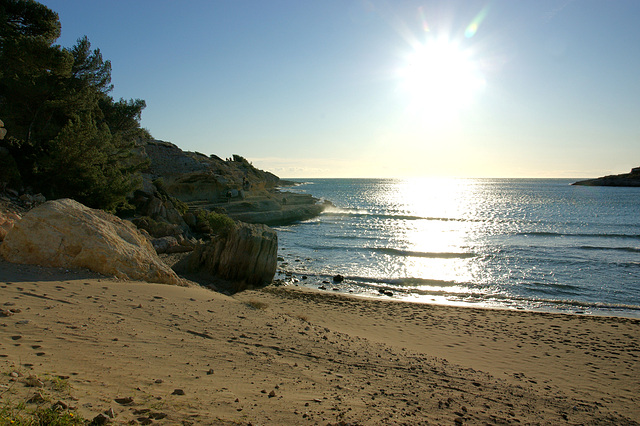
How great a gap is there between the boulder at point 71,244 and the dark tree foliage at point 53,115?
10073 mm

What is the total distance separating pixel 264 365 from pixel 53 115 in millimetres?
25424

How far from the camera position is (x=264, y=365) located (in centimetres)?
596

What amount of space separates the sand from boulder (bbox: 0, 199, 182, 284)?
510 mm

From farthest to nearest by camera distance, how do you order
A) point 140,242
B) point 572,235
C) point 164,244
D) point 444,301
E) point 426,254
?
point 572,235, point 426,254, point 164,244, point 444,301, point 140,242

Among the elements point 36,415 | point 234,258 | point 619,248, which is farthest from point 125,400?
point 619,248

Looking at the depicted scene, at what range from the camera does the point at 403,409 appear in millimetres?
5109

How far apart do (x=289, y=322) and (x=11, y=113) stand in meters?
22.9

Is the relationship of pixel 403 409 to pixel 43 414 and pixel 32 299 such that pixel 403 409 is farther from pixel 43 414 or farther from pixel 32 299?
pixel 32 299

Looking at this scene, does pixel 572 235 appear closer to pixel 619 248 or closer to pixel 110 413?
pixel 619 248

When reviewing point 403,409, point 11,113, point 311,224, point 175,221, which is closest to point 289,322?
point 403,409

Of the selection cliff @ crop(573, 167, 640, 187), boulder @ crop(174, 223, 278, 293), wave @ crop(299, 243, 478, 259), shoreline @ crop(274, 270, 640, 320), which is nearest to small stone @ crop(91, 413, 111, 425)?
boulder @ crop(174, 223, 278, 293)

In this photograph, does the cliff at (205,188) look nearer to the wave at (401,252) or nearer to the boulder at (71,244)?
the wave at (401,252)

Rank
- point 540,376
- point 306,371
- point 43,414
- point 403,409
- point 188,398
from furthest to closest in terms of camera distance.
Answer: point 540,376 < point 306,371 < point 403,409 < point 188,398 < point 43,414

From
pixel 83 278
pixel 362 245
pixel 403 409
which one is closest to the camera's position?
pixel 403 409
